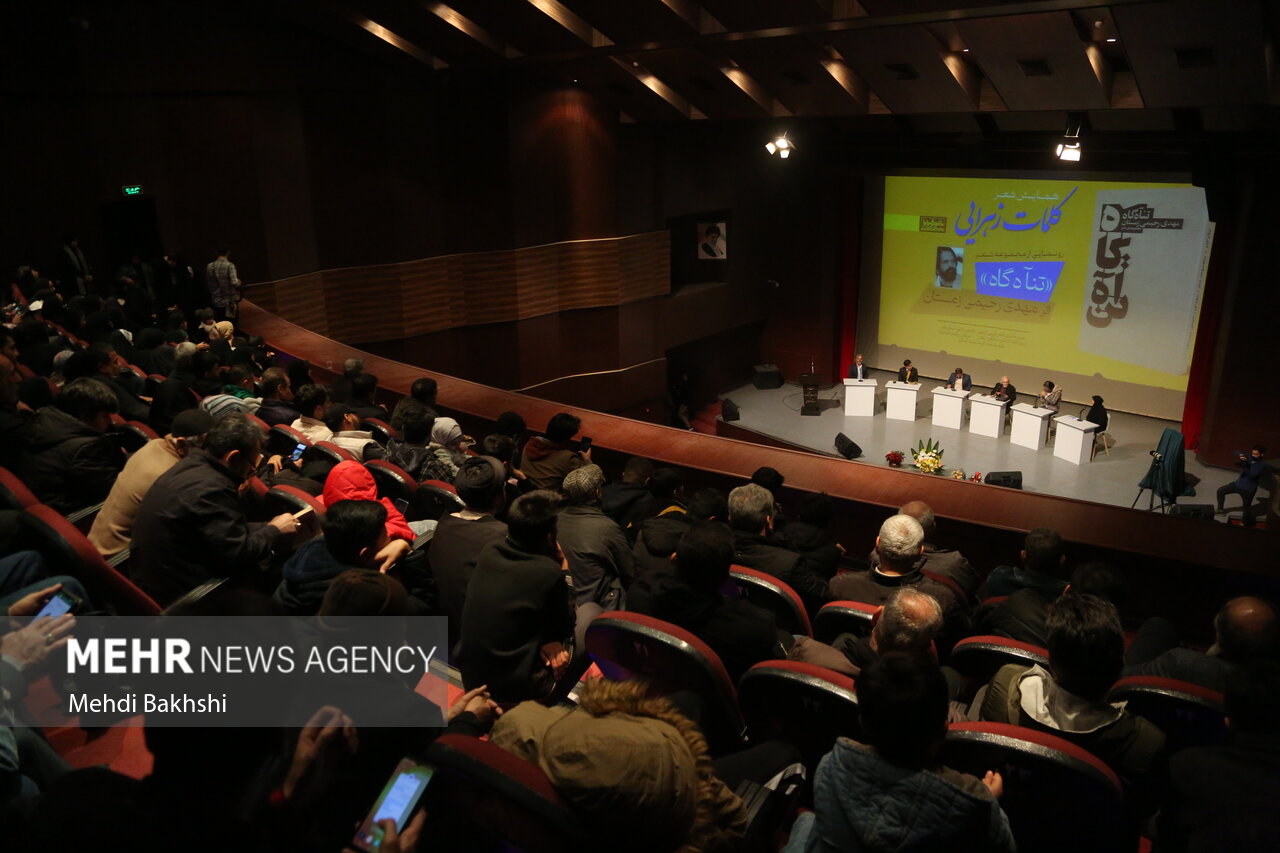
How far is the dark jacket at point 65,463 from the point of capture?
3.59 metres

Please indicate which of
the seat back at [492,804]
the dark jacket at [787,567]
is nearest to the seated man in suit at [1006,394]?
the dark jacket at [787,567]

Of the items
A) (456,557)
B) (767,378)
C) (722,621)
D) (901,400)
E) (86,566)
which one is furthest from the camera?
(767,378)

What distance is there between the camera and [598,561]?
325cm

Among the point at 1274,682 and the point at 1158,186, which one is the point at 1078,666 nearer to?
the point at 1274,682

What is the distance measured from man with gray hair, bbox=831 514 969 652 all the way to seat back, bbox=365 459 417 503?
185 cm

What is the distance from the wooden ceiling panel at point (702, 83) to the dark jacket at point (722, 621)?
8.90 m

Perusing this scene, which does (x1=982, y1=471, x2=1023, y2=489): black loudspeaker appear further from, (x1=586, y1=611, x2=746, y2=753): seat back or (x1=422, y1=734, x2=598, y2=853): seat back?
(x1=422, y1=734, x2=598, y2=853): seat back

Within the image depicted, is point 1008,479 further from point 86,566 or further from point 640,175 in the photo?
point 86,566

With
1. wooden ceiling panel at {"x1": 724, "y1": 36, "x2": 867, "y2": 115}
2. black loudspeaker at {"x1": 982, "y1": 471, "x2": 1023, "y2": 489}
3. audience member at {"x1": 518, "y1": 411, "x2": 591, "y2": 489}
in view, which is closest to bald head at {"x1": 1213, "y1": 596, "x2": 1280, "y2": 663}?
audience member at {"x1": 518, "y1": 411, "x2": 591, "y2": 489}

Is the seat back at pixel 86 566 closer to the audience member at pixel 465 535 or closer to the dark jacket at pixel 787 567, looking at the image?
the audience member at pixel 465 535

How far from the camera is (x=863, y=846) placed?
5.29 ft

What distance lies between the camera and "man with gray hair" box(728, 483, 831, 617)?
326 centimetres

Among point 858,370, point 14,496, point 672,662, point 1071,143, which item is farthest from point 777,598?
point 858,370

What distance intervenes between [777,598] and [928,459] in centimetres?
829
